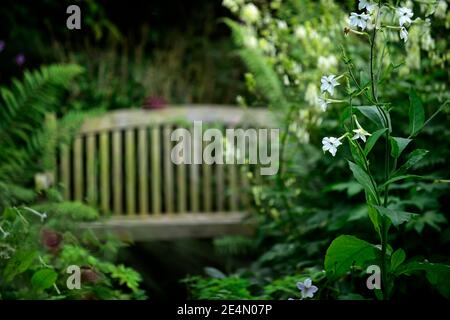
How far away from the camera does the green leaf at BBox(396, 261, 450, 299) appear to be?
160 cm

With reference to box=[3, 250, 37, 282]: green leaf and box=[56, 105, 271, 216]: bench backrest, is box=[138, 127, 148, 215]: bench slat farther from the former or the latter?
box=[3, 250, 37, 282]: green leaf

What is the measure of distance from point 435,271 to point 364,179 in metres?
0.30

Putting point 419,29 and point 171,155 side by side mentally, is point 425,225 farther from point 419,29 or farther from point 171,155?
point 171,155

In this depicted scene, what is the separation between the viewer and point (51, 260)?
7.42 ft

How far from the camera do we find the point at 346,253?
1604mm

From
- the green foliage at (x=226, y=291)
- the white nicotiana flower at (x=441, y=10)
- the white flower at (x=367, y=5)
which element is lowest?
the green foliage at (x=226, y=291)

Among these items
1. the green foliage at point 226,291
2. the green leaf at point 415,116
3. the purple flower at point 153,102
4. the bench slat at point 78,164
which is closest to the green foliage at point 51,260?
the green foliage at point 226,291

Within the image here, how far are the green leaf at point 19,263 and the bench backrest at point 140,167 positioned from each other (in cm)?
161

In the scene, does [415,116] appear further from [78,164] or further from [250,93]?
[78,164]

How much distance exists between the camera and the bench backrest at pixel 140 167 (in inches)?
140

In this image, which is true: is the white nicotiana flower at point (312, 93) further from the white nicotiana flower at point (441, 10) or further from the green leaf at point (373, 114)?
the green leaf at point (373, 114)

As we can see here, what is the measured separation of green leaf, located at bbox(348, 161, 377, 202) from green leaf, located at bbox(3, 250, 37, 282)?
868mm

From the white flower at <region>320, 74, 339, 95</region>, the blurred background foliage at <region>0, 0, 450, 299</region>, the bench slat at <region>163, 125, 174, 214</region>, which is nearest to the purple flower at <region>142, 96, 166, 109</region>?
the blurred background foliage at <region>0, 0, 450, 299</region>
